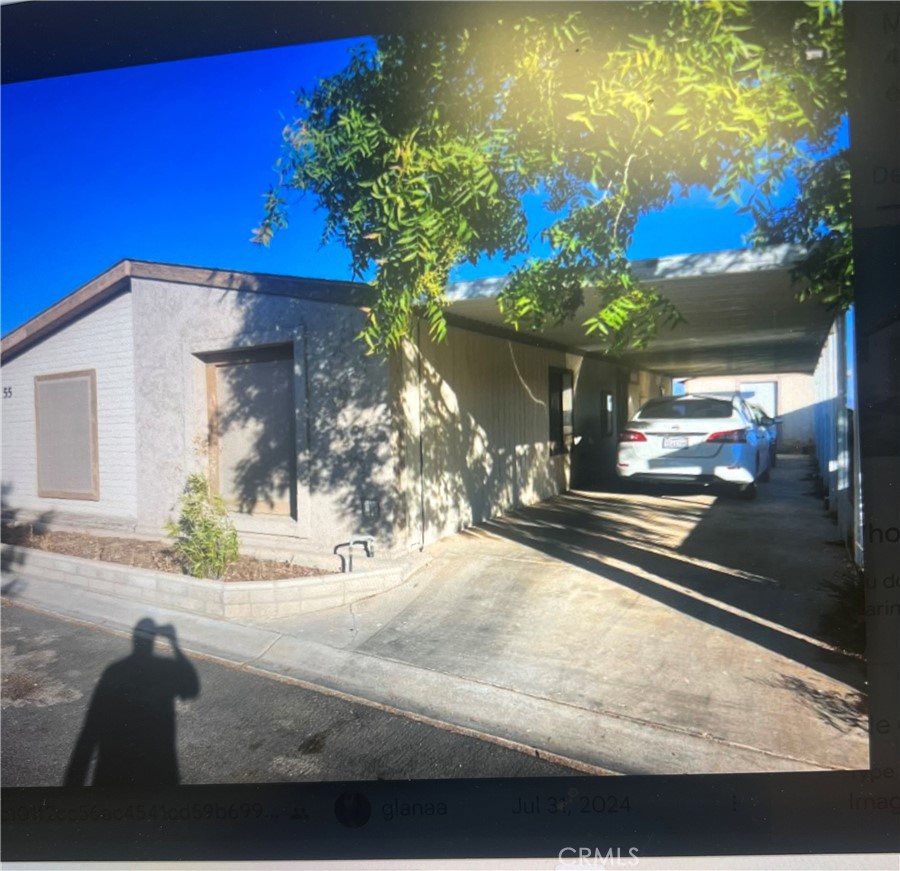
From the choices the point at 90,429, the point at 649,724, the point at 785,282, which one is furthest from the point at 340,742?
the point at 785,282

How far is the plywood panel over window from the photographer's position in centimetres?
340

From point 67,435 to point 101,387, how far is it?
33 cm

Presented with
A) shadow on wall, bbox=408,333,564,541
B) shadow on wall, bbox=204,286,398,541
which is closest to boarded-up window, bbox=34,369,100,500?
shadow on wall, bbox=204,286,398,541

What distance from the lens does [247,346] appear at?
347cm

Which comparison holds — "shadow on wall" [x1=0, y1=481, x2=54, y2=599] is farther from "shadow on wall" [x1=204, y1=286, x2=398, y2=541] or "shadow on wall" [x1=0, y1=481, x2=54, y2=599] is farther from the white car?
the white car

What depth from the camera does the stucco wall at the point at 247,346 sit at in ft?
11.0

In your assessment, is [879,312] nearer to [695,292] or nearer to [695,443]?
[695,292]

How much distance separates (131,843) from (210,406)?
2093mm

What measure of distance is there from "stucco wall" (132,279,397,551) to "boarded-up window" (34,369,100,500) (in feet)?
1.09

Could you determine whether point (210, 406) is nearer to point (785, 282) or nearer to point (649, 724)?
point (649, 724)

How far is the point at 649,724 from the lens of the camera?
9.05 feet

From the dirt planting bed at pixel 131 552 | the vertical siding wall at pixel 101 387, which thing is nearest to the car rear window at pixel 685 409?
the dirt planting bed at pixel 131 552

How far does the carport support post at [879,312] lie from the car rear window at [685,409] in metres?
4.43

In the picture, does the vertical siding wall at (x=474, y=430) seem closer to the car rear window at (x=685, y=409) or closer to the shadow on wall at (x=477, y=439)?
the shadow on wall at (x=477, y=439)
